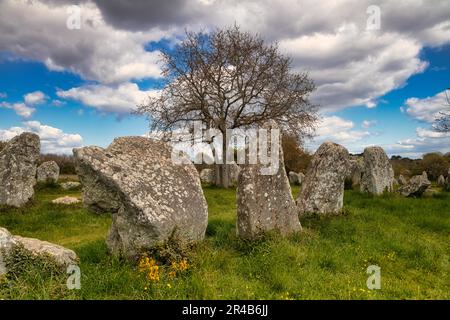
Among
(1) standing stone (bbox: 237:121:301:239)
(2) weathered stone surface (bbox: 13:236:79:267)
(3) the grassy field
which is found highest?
(1) standing stone (bbox: 237:121:301:239)

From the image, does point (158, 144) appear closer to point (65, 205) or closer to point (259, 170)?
point (259, 170)

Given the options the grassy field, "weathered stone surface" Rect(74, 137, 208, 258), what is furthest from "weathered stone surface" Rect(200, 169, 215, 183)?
"weathered stone surface" Rect(74, 137, 208, 258)

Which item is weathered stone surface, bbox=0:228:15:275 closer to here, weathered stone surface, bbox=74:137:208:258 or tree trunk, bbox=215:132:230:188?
weathered stone surface, bbox=74:137:208:258

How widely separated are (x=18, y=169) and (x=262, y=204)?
14.1 m

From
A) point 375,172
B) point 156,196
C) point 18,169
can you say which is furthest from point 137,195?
point 375,172

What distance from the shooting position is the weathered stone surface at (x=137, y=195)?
28.0ft

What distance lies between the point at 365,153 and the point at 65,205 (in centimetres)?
1546

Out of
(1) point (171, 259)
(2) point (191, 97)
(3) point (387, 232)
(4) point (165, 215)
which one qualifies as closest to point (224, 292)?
(1) point (171, 259)

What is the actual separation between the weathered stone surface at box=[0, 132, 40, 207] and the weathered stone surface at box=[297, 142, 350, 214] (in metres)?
13.5

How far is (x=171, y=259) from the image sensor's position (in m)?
8.17

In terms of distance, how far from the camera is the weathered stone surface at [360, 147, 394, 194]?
64.3ft

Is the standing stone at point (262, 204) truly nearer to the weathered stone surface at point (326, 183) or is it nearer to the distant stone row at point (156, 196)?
the distant stone row at point (156, 196)
